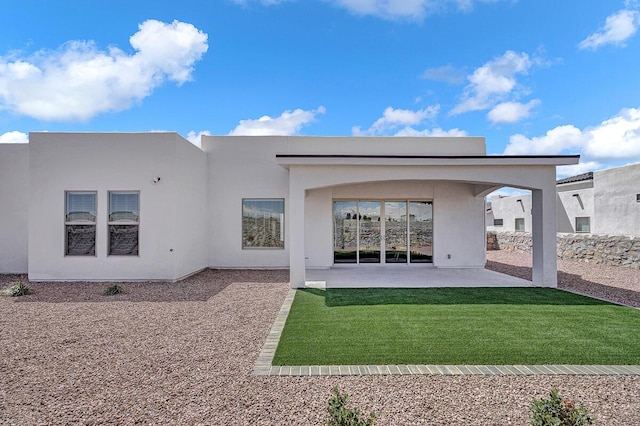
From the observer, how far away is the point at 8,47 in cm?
1112

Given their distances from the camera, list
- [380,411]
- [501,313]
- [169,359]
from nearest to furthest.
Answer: [380,411], [169,359], [501,313]

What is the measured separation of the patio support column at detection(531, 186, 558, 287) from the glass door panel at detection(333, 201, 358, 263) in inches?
252

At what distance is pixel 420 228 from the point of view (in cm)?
1444

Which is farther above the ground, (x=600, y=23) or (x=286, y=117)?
(x=600, y=23)

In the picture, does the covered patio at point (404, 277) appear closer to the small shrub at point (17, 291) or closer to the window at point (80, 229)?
the window at point (80, 229)

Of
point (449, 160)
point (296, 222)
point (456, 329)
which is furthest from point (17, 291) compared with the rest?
point (449, 160)

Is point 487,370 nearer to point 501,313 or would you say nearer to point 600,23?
point 501,313

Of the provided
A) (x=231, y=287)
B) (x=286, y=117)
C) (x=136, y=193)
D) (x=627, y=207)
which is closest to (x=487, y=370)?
(x=231, y=287)

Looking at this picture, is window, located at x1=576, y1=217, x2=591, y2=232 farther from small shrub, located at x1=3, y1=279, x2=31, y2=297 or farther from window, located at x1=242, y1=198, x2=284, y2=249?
small shrub, located at x1=3, y1=279, x2=31, y2=297

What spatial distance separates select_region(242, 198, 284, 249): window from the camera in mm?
14164

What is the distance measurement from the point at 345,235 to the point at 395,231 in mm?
2083

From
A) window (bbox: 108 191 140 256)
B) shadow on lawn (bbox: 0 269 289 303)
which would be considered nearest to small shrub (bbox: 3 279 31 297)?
shadow on lawn (bbox: 0 269 289 303)

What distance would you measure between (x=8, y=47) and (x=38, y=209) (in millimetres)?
5254

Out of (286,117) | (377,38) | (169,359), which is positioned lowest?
(169,359)
